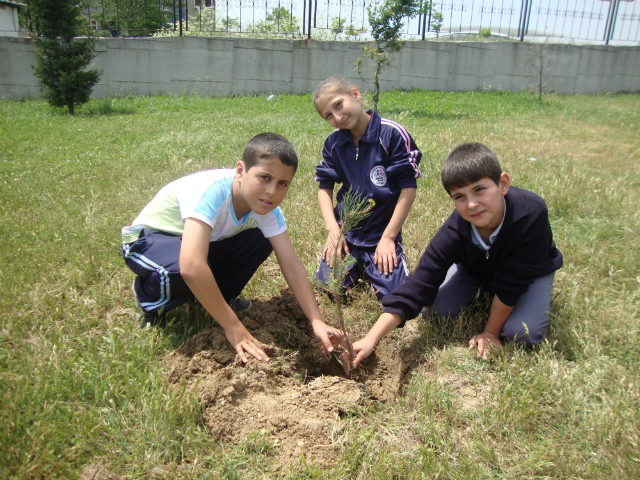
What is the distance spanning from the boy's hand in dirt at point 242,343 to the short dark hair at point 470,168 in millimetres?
1210

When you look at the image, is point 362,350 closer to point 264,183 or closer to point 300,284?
point 300,284

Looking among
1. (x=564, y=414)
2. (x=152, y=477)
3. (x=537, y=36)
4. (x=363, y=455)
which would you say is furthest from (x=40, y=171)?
(x=537, y=36)

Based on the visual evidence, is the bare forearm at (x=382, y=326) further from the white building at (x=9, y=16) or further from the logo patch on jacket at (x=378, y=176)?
the white building at (x=9, y=16)

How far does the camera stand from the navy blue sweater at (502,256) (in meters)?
2.33

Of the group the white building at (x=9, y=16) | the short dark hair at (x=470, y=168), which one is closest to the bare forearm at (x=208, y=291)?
the short dark hair at (x=470, y=168)

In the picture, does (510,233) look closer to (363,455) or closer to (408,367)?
(408,367)

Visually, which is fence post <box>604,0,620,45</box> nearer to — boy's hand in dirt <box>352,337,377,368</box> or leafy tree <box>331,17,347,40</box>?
leafy tree <box>331,17,347,40</box>

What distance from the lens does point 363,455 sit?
1.79 metres

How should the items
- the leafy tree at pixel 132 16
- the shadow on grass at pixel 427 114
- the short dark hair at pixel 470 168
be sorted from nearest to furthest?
the short dark hair at pixel 470 168 < the shadow on grass at pixel 427 114 < the leafy tree at pixel 132 16

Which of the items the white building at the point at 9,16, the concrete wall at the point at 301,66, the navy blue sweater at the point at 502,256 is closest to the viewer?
the navy blue sweater at the point at 502,256

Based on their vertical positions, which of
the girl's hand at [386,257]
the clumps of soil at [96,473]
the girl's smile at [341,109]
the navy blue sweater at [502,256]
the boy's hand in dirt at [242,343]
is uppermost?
the girl's smile at [341,109]

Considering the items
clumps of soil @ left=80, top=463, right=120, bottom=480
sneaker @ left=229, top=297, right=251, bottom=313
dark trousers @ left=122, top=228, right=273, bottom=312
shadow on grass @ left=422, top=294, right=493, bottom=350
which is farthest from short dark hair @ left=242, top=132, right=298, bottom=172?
clumps of soil @ left=80, top=463, right=120, bottom=480

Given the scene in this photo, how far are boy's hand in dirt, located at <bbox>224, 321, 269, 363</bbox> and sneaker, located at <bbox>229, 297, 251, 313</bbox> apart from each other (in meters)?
0.49

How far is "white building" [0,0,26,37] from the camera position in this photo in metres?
20.2
